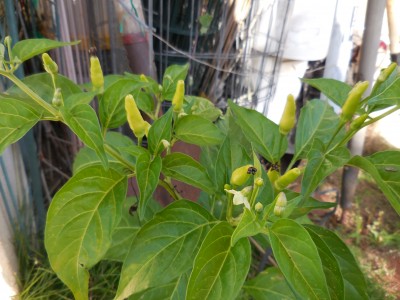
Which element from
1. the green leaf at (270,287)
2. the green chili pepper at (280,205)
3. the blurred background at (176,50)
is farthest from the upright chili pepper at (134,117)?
the blurred background at (176,50)

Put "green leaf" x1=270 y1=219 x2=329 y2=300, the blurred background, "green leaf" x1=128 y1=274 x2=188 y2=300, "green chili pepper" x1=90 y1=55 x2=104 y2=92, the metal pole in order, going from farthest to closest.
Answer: the metal pole → the blurred background → "green leaf" x1=128 y1=274 x2=188 y2=300 → "green chili pepper" x1=90 y1=55 x2=104 y2=92 → "green leaf" x1=270 y1=219 x2=329 y2=300

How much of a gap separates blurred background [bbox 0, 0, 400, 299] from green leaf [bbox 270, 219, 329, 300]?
0.76m

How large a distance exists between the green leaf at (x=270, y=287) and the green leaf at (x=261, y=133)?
0.81ft

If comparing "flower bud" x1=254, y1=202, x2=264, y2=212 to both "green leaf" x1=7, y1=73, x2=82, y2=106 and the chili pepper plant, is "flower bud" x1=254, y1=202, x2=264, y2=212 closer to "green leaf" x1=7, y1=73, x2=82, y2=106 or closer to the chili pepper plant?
the chili pepper plant

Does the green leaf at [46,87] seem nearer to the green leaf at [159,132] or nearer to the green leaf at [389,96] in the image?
the green leaf at [159,132]

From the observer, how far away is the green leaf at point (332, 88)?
63cm

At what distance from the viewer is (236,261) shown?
526 mm

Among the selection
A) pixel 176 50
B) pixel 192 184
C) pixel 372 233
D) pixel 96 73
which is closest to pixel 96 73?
pixel 96 73

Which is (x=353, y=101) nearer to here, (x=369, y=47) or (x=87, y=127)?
(x=87, y=127)

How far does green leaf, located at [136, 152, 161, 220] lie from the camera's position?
1.70 ft

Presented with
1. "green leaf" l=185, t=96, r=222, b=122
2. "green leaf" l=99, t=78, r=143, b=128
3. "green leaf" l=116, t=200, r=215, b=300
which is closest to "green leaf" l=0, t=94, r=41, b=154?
"green leaf" l=99, t=78, r=143, b=128

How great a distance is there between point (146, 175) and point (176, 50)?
0.71 metres

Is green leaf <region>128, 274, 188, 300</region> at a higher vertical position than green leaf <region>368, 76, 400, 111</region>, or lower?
lower

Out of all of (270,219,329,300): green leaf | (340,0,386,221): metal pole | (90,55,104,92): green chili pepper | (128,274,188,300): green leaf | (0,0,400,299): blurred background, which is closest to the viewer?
(270,219,329,300): green leaf
